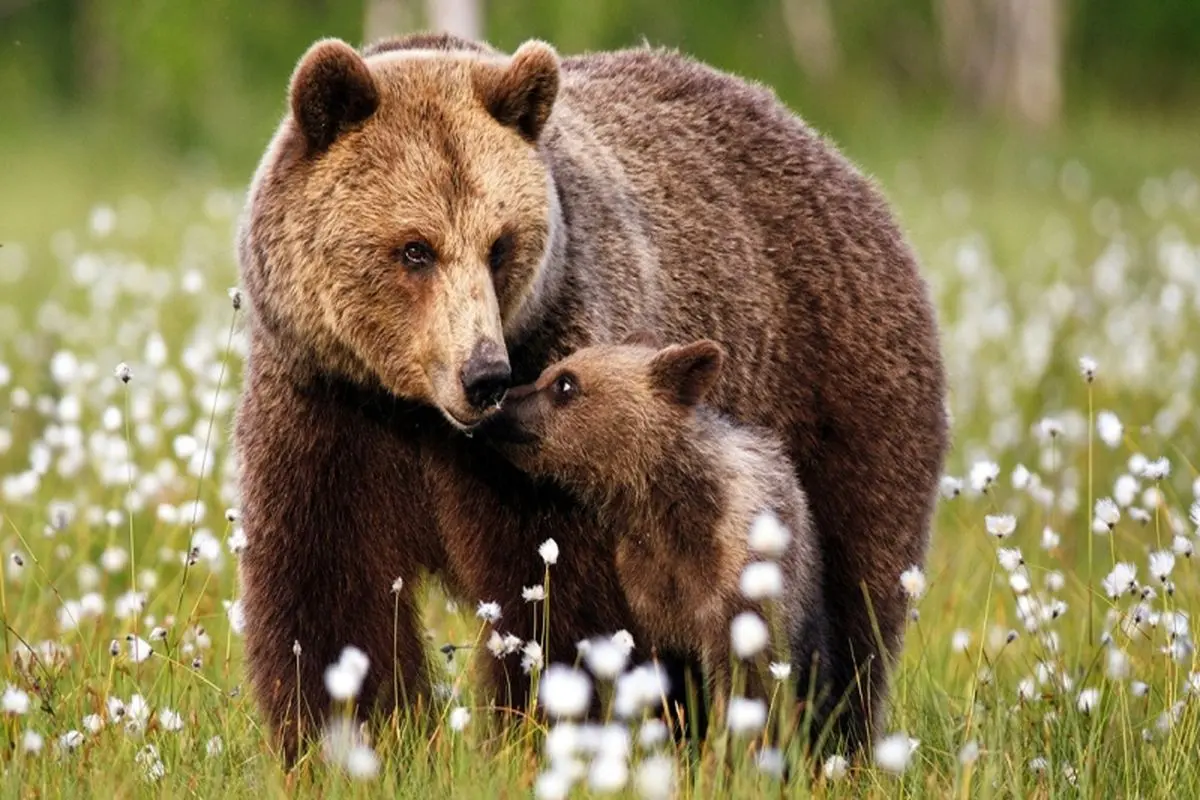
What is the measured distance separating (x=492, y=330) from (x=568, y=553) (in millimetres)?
724

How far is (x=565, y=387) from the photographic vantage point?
4828mm

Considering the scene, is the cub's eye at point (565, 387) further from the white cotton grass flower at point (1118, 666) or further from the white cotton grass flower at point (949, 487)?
the white cotton grass flower at point (1118, 666)

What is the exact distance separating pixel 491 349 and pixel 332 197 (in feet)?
2.03

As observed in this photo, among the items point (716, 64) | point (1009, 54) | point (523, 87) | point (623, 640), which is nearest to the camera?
point (623, 640)

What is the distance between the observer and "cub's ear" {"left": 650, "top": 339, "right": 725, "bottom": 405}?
15.9ft

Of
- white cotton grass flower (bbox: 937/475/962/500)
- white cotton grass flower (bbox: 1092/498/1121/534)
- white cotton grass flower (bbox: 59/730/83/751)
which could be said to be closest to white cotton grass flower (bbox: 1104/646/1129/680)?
white cotton grass flower (bbox: 1092/498/1121/534)

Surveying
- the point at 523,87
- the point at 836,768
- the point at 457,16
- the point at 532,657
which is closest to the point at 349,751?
the point at 532,657

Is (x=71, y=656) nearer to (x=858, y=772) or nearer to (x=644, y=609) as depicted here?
(x=644, y=609)

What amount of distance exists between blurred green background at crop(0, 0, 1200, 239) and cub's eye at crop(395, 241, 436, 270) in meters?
12.0

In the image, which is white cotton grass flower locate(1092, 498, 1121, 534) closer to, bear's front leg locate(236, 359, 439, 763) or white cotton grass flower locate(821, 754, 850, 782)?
white cotton grass flower locate(821, 754, 850, 782)

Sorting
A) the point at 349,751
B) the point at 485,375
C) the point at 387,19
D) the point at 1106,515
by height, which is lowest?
the point at 387,19

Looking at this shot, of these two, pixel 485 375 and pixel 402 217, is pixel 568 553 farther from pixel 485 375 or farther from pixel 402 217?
pixel 402 217

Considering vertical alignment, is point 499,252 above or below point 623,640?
above

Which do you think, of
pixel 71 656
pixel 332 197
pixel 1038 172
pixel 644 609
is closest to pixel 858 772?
pixel 644 609
